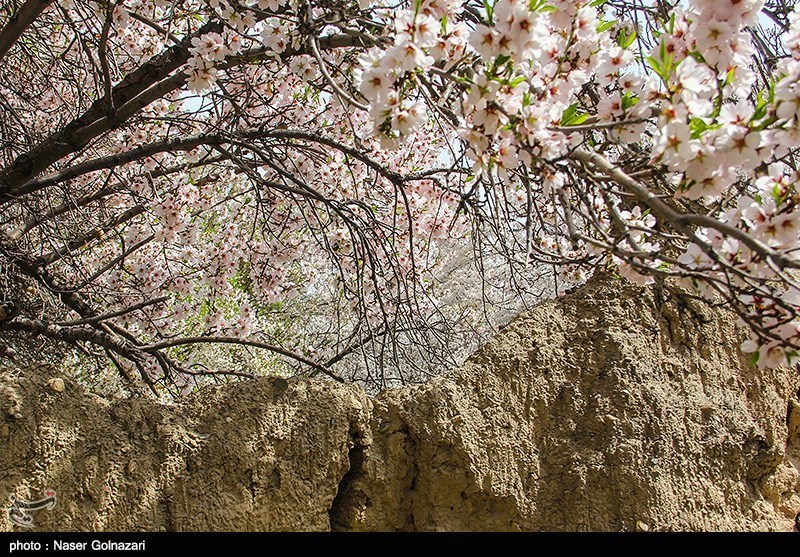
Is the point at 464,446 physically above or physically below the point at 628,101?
below

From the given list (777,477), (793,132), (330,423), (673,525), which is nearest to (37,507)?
(330,423)

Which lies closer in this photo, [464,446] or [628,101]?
[628,101]

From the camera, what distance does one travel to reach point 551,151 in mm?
1515

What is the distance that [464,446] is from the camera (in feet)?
7.10

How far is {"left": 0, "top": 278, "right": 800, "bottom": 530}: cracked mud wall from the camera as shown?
194cm
